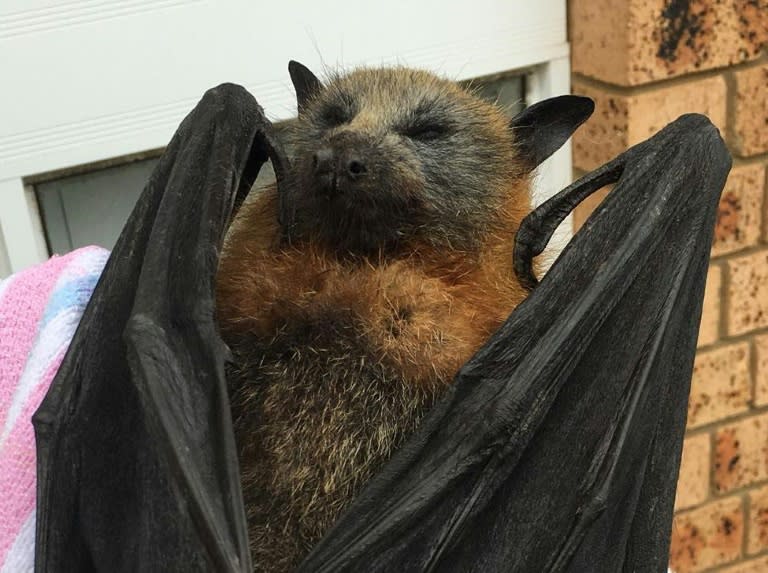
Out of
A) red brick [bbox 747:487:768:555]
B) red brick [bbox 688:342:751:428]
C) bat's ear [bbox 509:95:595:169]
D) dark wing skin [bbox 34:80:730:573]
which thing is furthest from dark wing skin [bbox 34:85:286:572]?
red brick [bbox 747:487:768:555]

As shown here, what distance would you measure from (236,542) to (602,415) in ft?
1.06

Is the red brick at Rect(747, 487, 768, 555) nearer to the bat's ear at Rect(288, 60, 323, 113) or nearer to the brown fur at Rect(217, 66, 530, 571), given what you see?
the brown fur at Rect(217, 66, 530, 571)

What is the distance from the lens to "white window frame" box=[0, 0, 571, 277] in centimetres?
110

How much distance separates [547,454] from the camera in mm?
693

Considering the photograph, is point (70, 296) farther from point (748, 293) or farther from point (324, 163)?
point (748, 293)

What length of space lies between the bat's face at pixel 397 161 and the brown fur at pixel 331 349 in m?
0.01

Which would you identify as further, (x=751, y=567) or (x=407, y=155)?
(x=751, y=567)

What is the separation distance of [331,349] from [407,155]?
257 mm

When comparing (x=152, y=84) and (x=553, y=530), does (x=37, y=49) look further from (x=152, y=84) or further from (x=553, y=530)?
(x=553, y=530)

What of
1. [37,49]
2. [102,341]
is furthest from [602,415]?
[37,49]

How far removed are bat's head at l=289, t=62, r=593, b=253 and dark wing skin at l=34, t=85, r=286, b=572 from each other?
0.07m

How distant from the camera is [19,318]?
A: 0.76 m

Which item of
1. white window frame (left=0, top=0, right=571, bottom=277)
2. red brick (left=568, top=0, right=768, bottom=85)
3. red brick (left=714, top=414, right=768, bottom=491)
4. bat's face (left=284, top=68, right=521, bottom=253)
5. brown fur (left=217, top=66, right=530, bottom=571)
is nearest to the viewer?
brown fur (left=217, top=66, right=530, bottom=571)

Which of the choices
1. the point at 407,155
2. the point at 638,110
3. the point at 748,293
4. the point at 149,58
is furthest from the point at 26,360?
the point at 748,293
